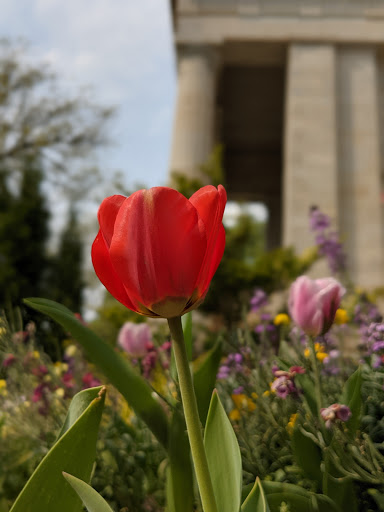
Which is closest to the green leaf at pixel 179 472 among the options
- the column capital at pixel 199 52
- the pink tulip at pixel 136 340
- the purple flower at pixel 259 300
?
the pink tulip at pixel 136 340

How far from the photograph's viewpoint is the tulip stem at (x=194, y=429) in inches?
32.5

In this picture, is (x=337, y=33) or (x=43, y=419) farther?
(x=337, y=33)

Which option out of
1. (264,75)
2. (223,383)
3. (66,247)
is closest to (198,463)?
(223,383)

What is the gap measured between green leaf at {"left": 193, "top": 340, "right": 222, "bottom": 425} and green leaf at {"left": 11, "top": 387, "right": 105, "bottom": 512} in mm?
307

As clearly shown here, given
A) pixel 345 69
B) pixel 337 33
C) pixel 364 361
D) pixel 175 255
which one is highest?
pixel 337 33

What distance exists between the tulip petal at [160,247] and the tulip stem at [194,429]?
0.21 ft

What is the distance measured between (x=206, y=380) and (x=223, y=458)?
26 centimetres

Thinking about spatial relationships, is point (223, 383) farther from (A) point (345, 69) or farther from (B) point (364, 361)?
(A) point (345, 69)

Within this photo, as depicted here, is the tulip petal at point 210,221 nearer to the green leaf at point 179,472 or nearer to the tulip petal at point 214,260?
the tulip petal at point 214,260

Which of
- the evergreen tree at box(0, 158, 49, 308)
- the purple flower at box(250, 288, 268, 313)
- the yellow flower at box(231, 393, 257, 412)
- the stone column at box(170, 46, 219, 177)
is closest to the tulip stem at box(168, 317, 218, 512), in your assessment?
the yellow flower at box(231, 393, 257, 412)

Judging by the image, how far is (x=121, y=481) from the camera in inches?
55.7

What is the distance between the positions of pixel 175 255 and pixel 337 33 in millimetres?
14933

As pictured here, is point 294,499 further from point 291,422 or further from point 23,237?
point 23,237

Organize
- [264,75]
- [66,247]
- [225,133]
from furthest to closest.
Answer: [225,133] < [264,75] < [66,247]
